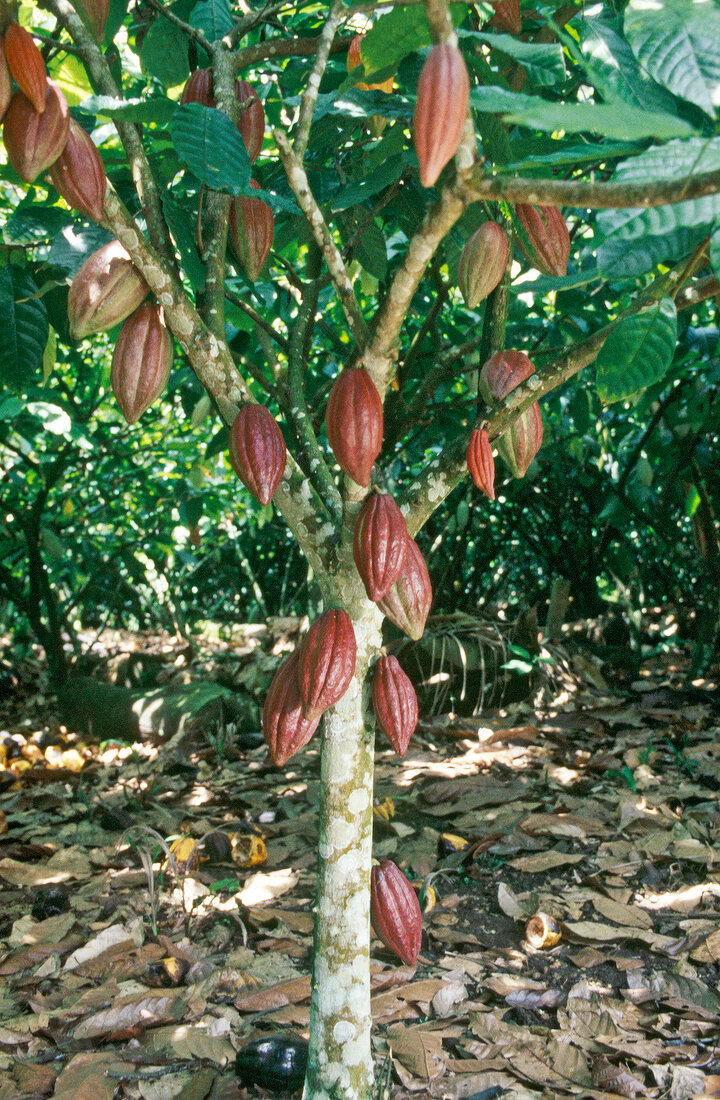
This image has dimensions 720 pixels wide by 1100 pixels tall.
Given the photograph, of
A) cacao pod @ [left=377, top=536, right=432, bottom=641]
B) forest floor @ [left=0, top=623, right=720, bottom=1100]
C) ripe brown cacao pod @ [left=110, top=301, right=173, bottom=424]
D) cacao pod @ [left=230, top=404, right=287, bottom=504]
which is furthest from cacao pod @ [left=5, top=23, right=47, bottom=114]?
forest floor @ [left=0, top=623, right=720, bottom=1100]

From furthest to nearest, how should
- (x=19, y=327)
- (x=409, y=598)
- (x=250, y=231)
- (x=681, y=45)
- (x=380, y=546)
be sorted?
(x=19, y=327) < (x=250, y=231) < (x=409, y=598) < (x=380, y=546) < (x=681, y=45)

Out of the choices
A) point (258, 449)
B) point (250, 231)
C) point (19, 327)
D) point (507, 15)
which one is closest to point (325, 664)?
point (258, 449)

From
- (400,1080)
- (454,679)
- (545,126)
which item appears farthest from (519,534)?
(545,126)

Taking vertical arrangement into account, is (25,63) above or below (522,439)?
above

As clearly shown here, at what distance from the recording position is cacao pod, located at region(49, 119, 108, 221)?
0.89m

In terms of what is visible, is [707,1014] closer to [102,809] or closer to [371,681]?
[371,681]

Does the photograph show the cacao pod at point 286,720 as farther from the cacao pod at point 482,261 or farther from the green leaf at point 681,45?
the green leaf at point 681,45

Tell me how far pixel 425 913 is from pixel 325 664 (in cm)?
103

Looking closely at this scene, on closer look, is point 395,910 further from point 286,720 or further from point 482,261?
point 482,261

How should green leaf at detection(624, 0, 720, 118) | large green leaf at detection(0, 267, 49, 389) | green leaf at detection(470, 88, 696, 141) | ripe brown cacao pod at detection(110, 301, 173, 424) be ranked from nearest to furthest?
green leaf at detection(470, 88, 696, 141) < green leaf at detection(624, 0, 720, 118) < ripe brown cacao pod at detection(110, 301, 173, 424) < large green leaf at detection(0, 267, 49, 389)

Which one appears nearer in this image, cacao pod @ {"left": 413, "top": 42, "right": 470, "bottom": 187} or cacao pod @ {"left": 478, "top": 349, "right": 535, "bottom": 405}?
cacao pod @ {"left": 413, "top": 42, "right": 470, "bottom": 187}

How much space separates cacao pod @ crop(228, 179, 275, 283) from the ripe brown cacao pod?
0.66 ft

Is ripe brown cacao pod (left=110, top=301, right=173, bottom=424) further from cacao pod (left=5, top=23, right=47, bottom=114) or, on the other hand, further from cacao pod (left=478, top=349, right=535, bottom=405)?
cacao pod (left=478, top=349, right=535, bottom=405)

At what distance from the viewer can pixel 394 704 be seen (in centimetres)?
104
